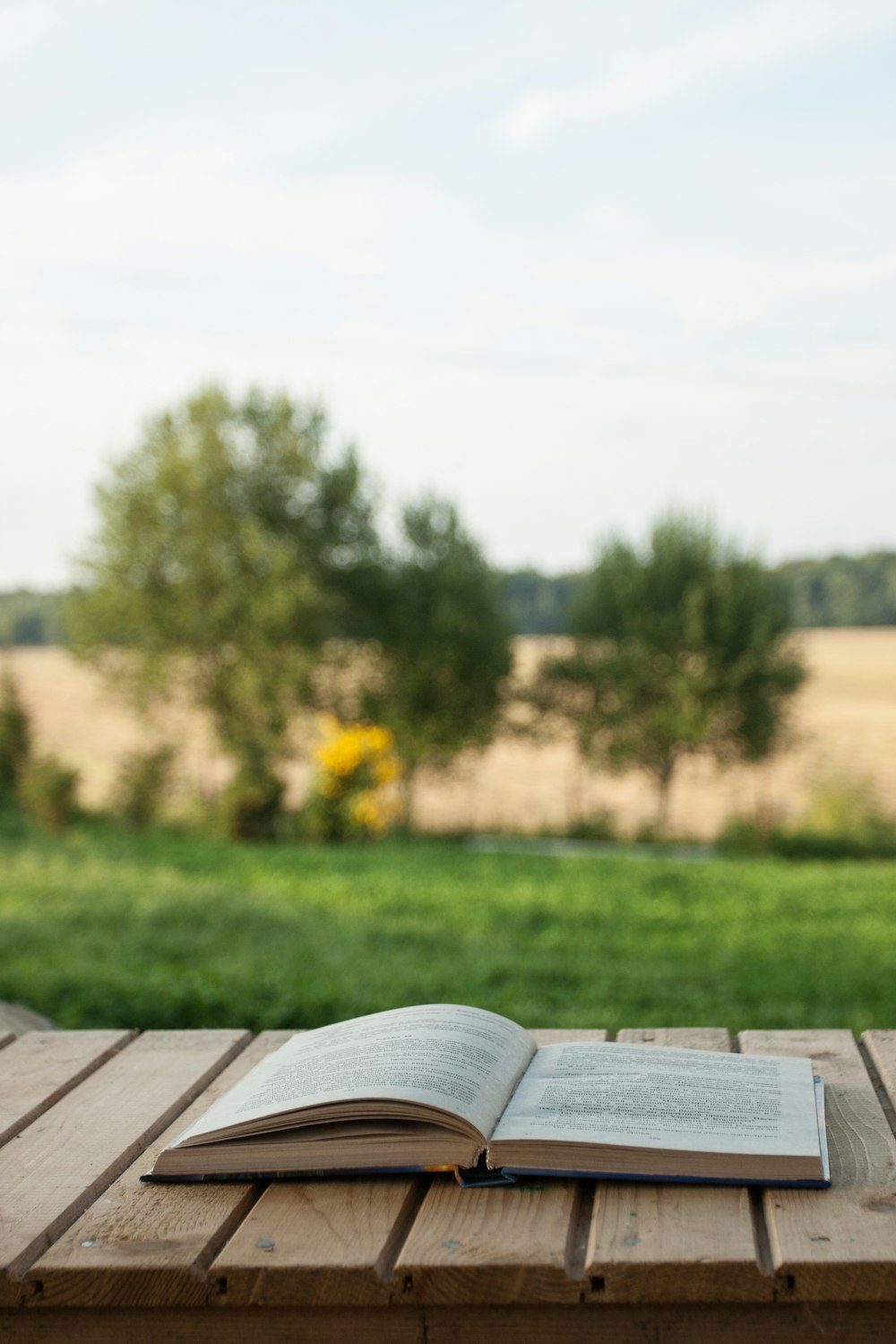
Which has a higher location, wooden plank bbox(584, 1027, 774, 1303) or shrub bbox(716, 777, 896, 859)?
wooden plank bbox(584, 1027, 774, 1303)

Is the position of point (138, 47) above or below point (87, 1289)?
above

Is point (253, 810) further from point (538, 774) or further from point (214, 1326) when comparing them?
point (214, 1326)

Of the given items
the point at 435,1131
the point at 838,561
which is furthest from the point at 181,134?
the point at 838,561

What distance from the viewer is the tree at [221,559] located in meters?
19.0

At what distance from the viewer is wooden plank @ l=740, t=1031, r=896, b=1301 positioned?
1180mm

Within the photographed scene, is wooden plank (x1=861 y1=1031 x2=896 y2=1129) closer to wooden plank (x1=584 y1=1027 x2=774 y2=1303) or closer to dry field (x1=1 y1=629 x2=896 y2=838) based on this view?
wooden plank (x1=584 y1=1027 x2=774 y2=1303)

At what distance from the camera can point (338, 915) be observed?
23.9 feet

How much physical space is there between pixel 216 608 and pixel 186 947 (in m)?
13.1

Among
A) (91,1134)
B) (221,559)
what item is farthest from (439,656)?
(91,1134)

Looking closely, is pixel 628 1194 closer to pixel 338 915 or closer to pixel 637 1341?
pixel 637 1341

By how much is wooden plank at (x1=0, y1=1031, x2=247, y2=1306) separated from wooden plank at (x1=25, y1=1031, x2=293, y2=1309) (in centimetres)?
3

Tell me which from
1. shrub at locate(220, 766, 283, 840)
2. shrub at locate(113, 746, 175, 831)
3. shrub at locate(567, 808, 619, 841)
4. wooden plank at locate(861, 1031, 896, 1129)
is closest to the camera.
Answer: wooden plank at locate(861, 1031, 896, 1129)

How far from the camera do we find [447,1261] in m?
1.21

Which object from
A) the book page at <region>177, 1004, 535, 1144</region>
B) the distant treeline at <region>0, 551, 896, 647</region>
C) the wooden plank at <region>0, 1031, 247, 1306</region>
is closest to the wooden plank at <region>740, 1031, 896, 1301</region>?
the book page at <region>177, 1004, 535, 1144</region>
